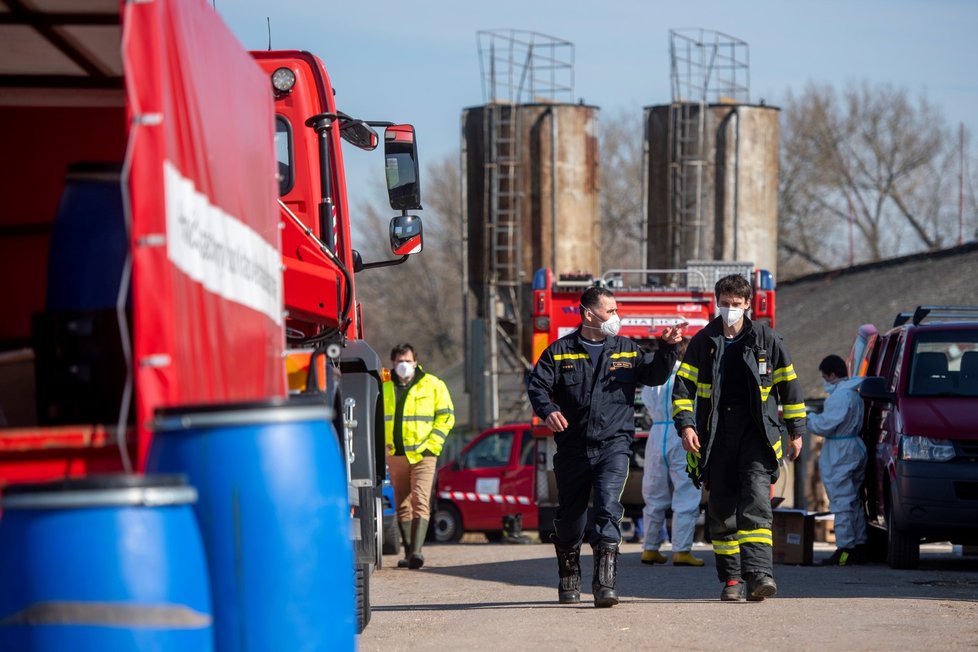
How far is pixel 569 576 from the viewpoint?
32.0 ft

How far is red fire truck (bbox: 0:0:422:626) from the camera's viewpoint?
435 cm

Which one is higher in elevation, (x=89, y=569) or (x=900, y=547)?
(x=89, y=569)

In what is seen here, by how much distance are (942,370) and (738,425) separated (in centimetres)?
349

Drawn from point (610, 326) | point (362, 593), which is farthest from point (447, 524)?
point (362, 593)

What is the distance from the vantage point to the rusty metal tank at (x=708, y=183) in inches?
1586

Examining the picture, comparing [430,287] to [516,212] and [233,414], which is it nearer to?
[516,212]

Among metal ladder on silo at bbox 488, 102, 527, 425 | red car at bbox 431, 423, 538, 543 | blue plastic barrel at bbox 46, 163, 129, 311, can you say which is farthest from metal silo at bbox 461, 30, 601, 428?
blue plastic barrel at bbox 46, 163, 129, 311

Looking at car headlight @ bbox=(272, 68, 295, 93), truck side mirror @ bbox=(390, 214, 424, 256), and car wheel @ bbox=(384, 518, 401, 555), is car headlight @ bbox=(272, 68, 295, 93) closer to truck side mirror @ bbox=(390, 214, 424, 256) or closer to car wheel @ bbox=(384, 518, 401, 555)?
truck side mirror @ bbox=(390, 214, 424, 256)

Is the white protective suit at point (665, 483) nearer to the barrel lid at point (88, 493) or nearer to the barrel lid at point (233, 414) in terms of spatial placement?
Answer: the barrel lid at point (233, 414)

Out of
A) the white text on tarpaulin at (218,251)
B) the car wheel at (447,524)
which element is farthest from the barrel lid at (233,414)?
the car wheel at (447,524)

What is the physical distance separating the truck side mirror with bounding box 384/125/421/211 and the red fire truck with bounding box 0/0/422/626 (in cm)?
A: 126

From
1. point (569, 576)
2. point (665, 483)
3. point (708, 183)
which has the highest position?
point (708, 183)

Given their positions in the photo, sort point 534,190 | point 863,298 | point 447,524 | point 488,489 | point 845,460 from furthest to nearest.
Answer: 1. point 863,298
2. point 534,190
3. point 447,524
4. point 488,489
5. point 845,460

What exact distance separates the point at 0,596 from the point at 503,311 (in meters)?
34.8
